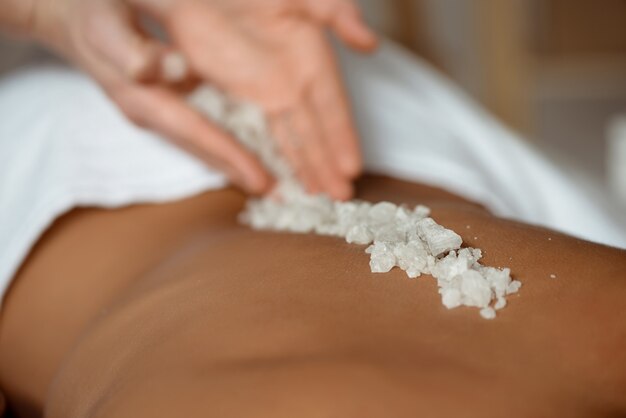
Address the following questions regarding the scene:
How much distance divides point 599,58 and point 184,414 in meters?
2.37

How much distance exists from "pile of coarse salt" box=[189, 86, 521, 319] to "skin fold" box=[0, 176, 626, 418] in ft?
0.03

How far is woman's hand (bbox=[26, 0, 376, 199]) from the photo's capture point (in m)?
0.83

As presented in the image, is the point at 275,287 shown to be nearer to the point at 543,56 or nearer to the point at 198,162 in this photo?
the point at 198,162

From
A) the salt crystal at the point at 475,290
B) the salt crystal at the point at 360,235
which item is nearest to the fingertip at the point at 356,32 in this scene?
the salt crystal at the point at 360,235

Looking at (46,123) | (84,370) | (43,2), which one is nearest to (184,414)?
(84,370)

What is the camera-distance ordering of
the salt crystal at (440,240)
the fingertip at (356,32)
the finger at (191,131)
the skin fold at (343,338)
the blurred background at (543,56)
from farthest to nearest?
the blurred background at (543,56), the fingertip at (356,32), the finger at (191,131), the salt crystal at (440,240), the skin fold at (343,338)

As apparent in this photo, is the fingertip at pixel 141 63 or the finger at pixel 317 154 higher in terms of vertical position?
the finger at pixel 317 154

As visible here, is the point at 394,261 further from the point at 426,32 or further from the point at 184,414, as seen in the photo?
the point at 426,32

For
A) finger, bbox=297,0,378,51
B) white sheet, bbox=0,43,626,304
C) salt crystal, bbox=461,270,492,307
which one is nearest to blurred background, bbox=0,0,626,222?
white sheet, bbox=0,43,626,304

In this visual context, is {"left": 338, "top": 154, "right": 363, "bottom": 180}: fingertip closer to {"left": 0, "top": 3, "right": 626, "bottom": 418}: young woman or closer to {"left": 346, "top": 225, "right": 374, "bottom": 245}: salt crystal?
{"left": 0, "top": 3, "right": 626, "bottom": 418}: young woman

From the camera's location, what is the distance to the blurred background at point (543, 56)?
2447mm

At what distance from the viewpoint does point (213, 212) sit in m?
0.81

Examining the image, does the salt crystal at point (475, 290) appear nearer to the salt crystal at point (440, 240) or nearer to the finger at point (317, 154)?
the salt crystal at point (440, 240)

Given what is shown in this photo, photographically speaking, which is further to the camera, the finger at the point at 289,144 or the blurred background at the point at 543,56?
the blurred background at the point at 543,56
